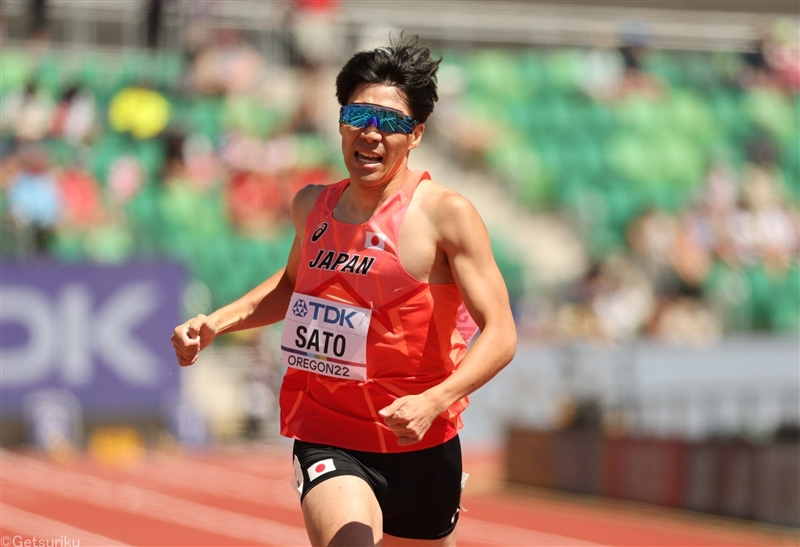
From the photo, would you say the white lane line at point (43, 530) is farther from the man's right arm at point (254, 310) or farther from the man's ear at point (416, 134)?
the man's ear at point (416, 134)

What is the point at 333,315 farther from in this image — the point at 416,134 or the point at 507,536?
the point at 507,536

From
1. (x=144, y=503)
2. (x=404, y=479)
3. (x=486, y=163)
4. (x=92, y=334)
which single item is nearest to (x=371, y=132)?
(x=404, y=479)

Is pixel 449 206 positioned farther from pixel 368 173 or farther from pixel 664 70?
pixel 664 70

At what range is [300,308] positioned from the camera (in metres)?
4.27

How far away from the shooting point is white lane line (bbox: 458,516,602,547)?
9312 mm

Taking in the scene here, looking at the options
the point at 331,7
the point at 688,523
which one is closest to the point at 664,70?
the point at 331,7

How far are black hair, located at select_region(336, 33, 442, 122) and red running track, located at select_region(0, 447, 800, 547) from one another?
4.91 metres

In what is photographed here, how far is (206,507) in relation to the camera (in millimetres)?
10734

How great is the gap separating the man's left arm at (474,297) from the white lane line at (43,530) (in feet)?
16.6

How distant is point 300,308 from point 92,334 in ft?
35.0

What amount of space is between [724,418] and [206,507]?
5864 millimetres

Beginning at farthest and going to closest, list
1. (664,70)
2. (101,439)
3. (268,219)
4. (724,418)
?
(664,70)
(268,219)
(101,439)
(724,418)

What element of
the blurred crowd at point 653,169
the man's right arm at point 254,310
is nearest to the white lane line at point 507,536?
the man's right arm at point 254,310

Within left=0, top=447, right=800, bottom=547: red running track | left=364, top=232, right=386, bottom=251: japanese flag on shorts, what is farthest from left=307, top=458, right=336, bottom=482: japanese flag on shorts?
left=0, top=447, right=800, bottom=547: red running track
